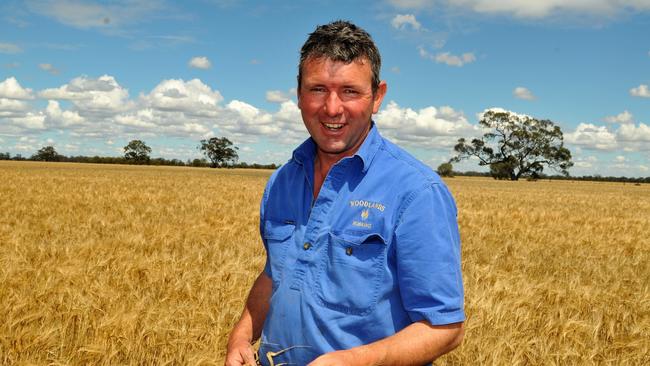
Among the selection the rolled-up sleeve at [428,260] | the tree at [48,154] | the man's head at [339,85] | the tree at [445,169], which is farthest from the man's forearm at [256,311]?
the tree at [48,154]

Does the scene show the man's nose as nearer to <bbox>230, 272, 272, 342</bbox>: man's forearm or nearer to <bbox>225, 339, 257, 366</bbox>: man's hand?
<bbox>230, 272, 272, 342</bbox>: man's forearm

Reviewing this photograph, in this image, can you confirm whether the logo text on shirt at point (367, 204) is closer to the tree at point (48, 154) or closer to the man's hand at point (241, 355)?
the man's hand at point (241, 355)

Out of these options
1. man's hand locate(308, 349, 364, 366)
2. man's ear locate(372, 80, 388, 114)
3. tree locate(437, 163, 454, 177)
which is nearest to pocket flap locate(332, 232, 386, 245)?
man's hand locate(308, 349, 364, 366)

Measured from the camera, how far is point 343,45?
1684 mm

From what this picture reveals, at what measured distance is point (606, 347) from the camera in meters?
3.75

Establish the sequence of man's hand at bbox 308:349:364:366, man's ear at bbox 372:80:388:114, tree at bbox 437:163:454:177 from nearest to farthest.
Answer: man's hand at bbox 308:349:364:366 < man's ear at bbox 372:80:388:114 < tree at bbox 437:163:454:177

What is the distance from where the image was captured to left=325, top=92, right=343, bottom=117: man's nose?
5.65 feet

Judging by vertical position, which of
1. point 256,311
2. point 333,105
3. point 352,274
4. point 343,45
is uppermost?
point 343,45

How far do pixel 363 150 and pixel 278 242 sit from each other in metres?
0.46

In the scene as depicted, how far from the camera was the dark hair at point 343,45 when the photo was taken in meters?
1.69

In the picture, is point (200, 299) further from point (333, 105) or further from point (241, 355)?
point (333, 105)

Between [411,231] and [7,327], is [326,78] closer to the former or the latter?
[411,231]

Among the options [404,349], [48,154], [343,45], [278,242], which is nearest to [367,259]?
[404,349]

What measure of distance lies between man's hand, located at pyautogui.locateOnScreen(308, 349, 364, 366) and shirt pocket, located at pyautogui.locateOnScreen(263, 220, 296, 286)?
1.31ft
